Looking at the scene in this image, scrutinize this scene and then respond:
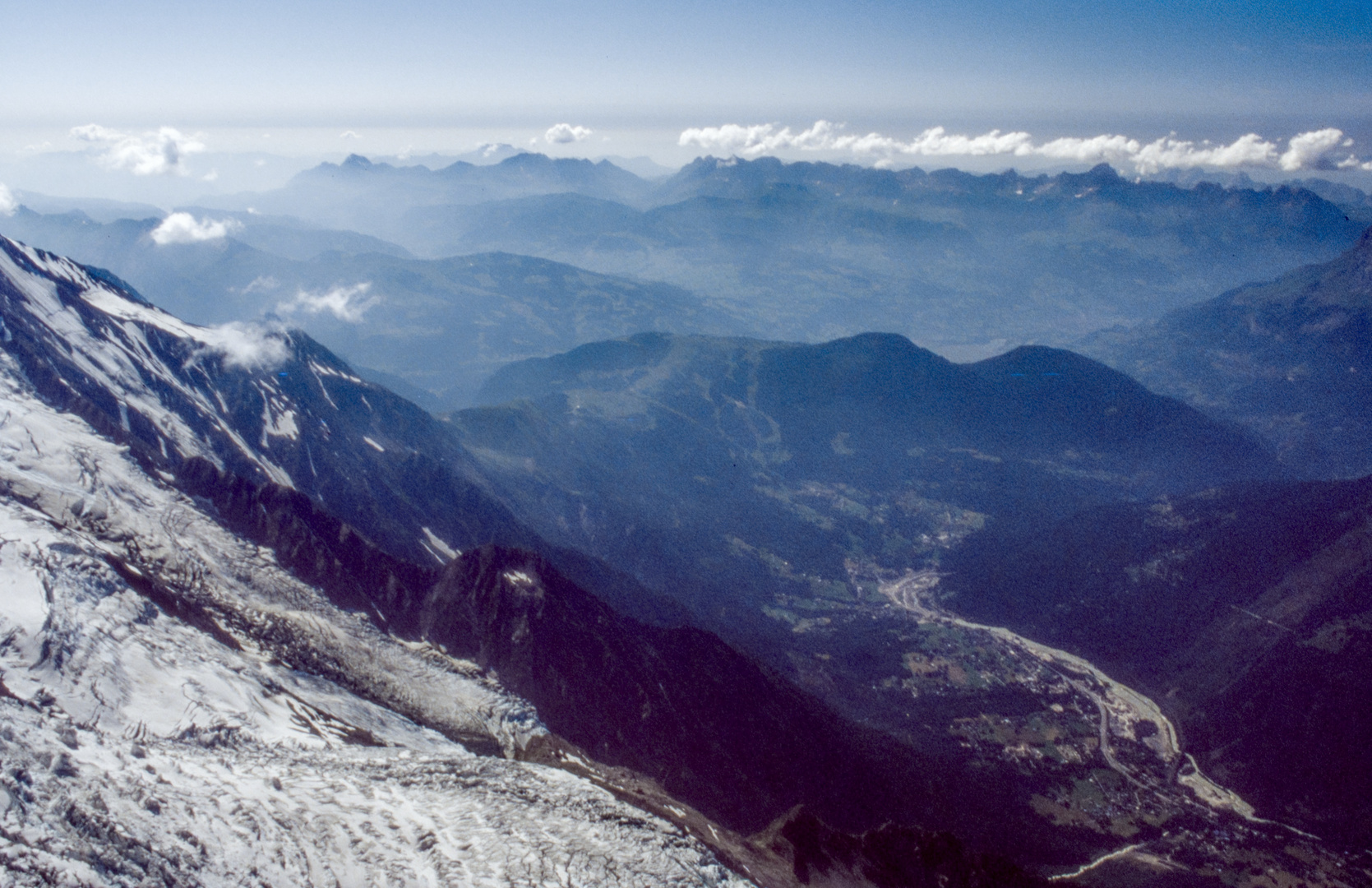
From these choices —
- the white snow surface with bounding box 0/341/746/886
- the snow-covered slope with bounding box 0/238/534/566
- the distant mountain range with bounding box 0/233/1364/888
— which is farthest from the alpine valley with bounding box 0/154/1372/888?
the snow-covered slope with bounding box 0/238/534/566

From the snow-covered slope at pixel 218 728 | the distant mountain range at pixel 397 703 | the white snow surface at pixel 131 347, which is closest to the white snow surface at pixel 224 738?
the snow-covered slope at pixel 218 728

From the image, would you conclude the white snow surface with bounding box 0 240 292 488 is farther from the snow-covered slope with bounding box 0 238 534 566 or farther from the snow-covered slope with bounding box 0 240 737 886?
the snow-covered slope with bounding box 0 240 737 886

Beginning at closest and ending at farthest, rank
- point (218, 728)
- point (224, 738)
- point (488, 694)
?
point (224, 738)
point (218, 728)
point (488, 694)

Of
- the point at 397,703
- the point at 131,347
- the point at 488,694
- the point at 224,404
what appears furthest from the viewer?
the point at 224,404

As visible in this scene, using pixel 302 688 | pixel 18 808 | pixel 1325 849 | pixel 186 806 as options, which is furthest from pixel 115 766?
pixel 1325 849

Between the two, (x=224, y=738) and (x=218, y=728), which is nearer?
(x=224, y=738)

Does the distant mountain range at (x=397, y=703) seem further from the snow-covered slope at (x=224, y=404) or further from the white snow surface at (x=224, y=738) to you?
the snow-covered slope at (x=224, y=404)

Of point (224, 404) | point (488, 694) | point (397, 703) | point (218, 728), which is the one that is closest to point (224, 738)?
point (218, 728)

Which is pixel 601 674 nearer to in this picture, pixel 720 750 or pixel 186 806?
pixel 720 750

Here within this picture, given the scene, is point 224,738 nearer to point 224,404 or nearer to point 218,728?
point 218,728
